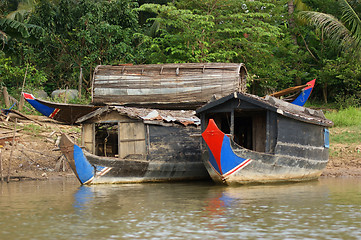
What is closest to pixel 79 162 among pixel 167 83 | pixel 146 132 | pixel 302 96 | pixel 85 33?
pixel 146 132

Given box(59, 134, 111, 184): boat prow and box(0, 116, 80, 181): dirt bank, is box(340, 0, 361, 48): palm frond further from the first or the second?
box(59, 134, 111, 184): boat prow

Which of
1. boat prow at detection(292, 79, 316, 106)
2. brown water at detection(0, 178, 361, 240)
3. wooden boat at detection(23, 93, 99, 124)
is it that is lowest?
brown water at detection(0, 178, 361, 240)

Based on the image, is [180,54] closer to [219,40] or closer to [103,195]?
[219,40]

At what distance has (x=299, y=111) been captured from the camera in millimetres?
14117

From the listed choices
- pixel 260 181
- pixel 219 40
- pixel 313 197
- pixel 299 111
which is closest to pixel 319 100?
pixel 219 40

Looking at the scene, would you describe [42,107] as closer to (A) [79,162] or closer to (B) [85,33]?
(A) [79,162]

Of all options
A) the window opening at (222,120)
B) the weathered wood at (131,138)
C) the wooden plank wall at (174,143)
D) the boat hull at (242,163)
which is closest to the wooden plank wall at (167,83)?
the window opening at (222,120)

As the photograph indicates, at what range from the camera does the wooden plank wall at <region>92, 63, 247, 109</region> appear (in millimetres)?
16875

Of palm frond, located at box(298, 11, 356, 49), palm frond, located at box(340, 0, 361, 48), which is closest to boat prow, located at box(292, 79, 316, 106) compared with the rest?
palm frond, located at box(340, 0, 361, 48)

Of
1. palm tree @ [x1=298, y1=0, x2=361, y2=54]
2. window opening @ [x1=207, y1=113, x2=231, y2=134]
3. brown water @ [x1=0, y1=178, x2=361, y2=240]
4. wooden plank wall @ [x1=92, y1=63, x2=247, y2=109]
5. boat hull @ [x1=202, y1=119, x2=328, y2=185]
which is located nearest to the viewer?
brown water @ [x1=0, y1=178, x2=361, y2=240]

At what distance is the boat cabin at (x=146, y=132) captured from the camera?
551 inches

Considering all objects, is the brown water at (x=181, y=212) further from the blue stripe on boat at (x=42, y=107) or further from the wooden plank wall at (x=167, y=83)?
the wooden plank wall at (x=167, y=83)

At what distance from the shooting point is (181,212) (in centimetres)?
878

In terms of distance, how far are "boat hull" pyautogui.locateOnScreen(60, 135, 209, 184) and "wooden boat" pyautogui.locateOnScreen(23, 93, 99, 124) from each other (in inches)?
122
